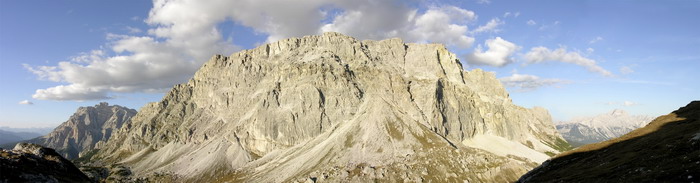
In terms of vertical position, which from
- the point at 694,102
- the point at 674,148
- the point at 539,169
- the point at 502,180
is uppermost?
the point at 694,102

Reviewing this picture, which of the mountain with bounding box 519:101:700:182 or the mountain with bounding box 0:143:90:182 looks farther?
the mountain with bounding box 519:101:700:182

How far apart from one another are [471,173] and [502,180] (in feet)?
54.2

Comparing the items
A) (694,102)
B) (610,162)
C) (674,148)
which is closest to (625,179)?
(674,148)

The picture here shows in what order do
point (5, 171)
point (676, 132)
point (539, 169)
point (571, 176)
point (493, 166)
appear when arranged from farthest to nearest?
1. point (493, 166)
2. point (539, 169)
3. point (676, 132)
4. point (571, 176)
5. point (5, 171)

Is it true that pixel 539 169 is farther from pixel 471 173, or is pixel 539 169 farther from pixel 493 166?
pixel 493 166

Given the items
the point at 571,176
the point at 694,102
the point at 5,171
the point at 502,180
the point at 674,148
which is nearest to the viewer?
the point at 5,171

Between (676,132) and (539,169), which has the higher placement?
(676,132)

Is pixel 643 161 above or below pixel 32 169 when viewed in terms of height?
below

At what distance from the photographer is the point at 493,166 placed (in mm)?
197500

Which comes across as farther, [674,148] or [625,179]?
[674,148]

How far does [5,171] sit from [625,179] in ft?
240

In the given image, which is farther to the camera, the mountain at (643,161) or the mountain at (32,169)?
the mountain at (643,161)

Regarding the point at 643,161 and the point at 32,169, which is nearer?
the point at 32,169

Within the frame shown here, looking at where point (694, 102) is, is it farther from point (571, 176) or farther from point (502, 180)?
point (502, 180)
